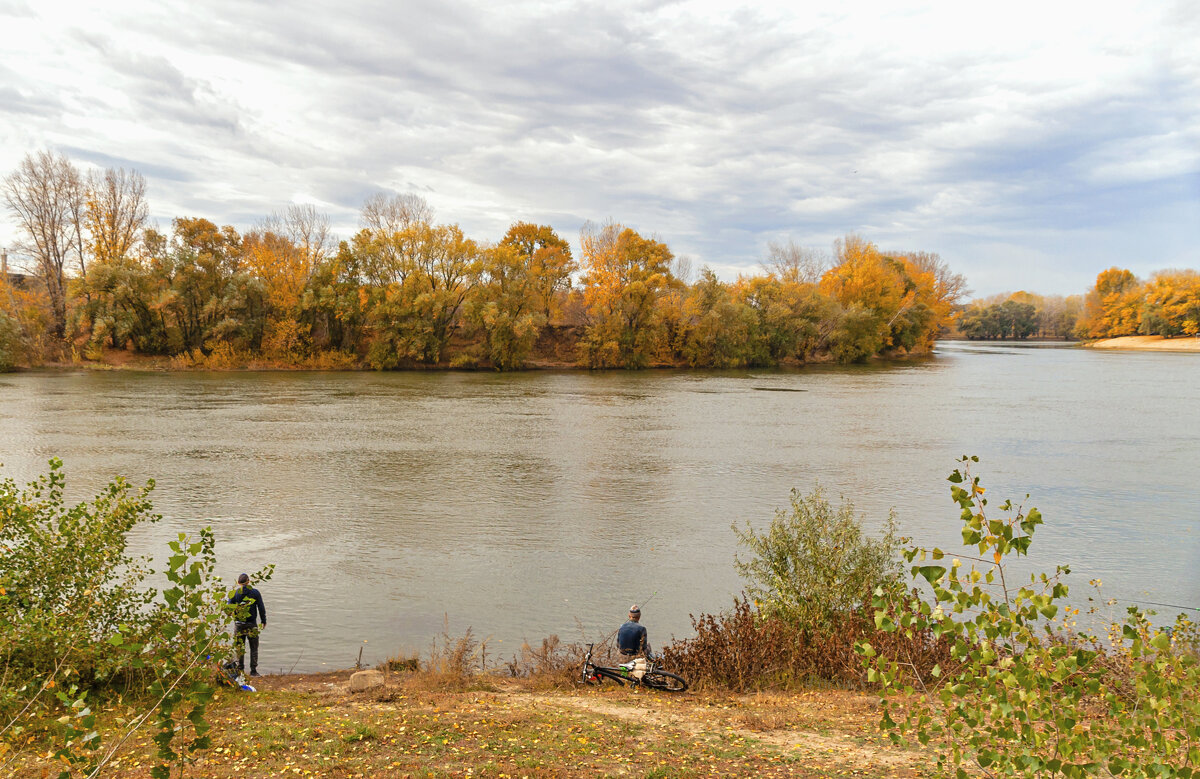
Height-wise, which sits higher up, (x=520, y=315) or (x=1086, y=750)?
(x=520, y=315)

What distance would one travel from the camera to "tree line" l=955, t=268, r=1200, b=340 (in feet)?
313

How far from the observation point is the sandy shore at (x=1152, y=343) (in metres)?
93.6

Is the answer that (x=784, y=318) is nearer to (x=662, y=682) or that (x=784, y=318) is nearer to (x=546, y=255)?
(x=546, y=255)

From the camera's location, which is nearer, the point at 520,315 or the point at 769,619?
the point at 769,619

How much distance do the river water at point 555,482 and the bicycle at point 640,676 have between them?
6.45ft

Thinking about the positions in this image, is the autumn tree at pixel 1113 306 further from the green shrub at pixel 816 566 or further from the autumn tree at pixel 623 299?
the green shrub at pixel 816 566

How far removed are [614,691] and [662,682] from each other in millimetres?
773

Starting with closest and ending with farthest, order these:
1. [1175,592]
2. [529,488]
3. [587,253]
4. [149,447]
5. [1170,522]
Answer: [1175,592]
[1170,522]
[529,488]
[149,447]
[587,253]

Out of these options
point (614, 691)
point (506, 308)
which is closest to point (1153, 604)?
point (614, 691)

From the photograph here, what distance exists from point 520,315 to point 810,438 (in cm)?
3940

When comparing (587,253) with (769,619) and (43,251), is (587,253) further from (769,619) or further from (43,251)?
(769,619)

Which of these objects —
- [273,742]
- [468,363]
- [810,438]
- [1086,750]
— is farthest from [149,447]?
[468,363]

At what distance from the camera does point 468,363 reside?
6794 centimetres

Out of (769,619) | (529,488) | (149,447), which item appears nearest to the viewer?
(769,619)
